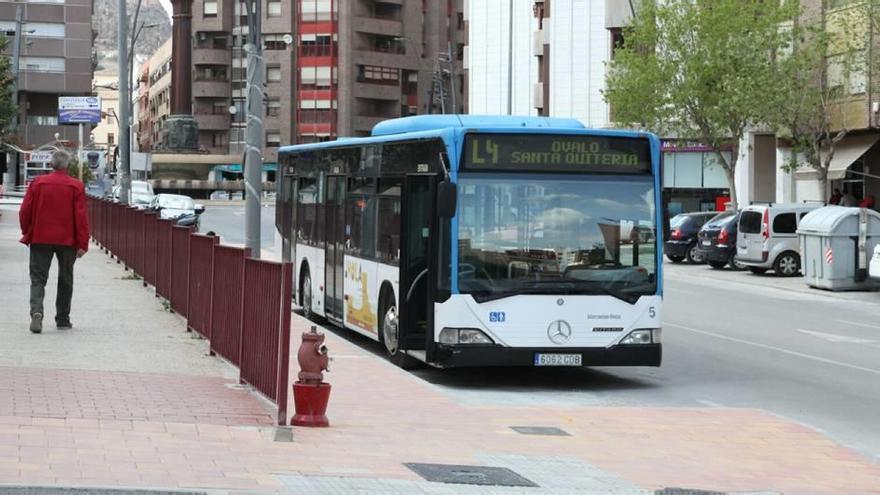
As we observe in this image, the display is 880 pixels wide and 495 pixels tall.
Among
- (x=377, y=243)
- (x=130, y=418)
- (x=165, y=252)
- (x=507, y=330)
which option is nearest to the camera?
(x=130, y=418)


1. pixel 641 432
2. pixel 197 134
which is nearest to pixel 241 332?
pixel 641 432

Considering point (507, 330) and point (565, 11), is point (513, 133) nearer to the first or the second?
point (507, 330)

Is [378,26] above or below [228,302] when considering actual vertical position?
above

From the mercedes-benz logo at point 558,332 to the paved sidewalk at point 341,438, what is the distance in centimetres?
126

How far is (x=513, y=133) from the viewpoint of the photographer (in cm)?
1552

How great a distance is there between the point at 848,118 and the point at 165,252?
29742 mm

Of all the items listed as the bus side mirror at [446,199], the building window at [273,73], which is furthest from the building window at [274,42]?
the bus side mirror at [446,199]

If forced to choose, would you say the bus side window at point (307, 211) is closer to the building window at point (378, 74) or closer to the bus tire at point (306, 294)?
the bus tire at point (306, 294)

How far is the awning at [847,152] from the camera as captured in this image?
45344 millimetres

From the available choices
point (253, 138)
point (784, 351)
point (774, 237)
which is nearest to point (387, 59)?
point (774, 237)

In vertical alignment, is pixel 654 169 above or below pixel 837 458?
above

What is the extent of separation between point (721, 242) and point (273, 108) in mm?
82961

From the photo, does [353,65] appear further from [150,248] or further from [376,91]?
[150,248]

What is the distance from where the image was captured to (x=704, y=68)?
47562mm
